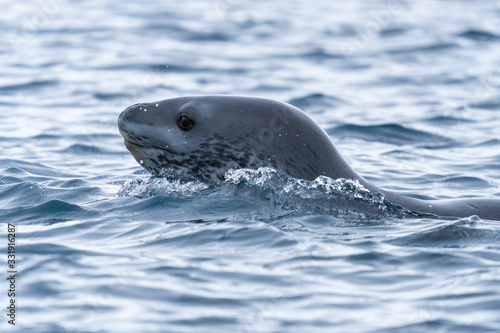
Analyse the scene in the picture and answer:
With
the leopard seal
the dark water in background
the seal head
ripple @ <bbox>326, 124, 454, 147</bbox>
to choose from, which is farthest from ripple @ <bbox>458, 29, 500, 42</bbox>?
the seal head

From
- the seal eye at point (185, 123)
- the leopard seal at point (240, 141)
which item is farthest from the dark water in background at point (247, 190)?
the seal eye at point (185, 123)

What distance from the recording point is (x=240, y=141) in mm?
8578

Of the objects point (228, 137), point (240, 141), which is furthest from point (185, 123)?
point (240, 141)

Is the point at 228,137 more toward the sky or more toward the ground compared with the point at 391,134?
more toward the ground

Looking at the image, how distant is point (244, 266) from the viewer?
718 cm

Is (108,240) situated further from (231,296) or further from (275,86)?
(275,86)

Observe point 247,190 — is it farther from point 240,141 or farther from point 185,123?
point 185,123

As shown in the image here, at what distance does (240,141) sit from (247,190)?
19.1 inches

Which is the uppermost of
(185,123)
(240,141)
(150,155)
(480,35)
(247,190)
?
(480,35)

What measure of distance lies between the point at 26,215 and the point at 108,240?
1400 millimetres

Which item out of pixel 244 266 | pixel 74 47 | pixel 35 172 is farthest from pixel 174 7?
pixel 244 266

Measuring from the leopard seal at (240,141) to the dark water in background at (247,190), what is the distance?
18 cm

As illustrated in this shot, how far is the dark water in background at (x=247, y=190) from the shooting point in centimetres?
648

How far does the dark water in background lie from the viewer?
21.3 ft
